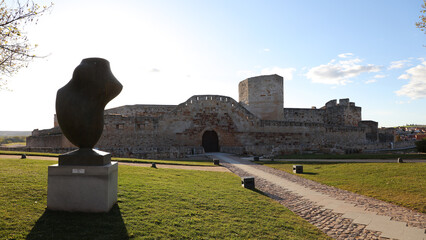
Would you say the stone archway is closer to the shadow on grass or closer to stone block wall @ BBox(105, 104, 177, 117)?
stone block wall @ BBox(105, 104, 177, 117)

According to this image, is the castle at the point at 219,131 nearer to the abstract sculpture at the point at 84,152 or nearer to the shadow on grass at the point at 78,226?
the abstract sculpture at the point at 84,152

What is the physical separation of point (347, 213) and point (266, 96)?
77.0 feet

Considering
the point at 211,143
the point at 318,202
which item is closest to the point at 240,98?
the point at 211,143

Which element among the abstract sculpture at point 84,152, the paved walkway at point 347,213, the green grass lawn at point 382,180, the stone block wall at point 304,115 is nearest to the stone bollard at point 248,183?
the paved walkway at point 347,213

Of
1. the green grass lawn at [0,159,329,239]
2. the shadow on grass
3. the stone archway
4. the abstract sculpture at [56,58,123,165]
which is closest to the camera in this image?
the shadow on grass

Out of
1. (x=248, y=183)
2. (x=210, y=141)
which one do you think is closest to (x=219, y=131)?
(x=210, y=141)

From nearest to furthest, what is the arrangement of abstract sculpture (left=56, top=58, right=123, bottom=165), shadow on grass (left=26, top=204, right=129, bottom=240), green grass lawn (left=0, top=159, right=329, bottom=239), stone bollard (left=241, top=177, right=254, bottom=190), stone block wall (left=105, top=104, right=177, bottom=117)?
Answer: shadow on grass (left=26, top=204, right=129, bottom=240) < green grass lawn (left=0, top=159, right=329, bottom=239) < abstract sculpture (left=56, top=58, right=123, bottom=165) < stone bollard (left=241, top=177, right=254, bottom=190) < stone block wall (left=105, top=104, right=177, bottom=117)

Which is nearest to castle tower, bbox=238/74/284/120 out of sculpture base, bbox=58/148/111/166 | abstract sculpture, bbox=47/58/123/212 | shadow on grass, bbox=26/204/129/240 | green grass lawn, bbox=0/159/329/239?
green grass lawn, bbox=0/159/329/239

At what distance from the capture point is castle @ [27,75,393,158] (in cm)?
2111

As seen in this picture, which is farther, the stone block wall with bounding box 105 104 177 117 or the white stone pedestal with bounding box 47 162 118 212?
the stone block wall with bounding box 105 104 177 117

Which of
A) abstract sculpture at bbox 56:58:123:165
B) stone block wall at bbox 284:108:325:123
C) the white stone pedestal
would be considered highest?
stone block wall at bbox 284:108:325:123

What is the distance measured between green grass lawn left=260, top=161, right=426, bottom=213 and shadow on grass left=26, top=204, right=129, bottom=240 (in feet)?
22.8

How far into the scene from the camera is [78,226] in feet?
12.7

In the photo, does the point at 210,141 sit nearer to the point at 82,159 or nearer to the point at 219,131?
the point at 219,131
